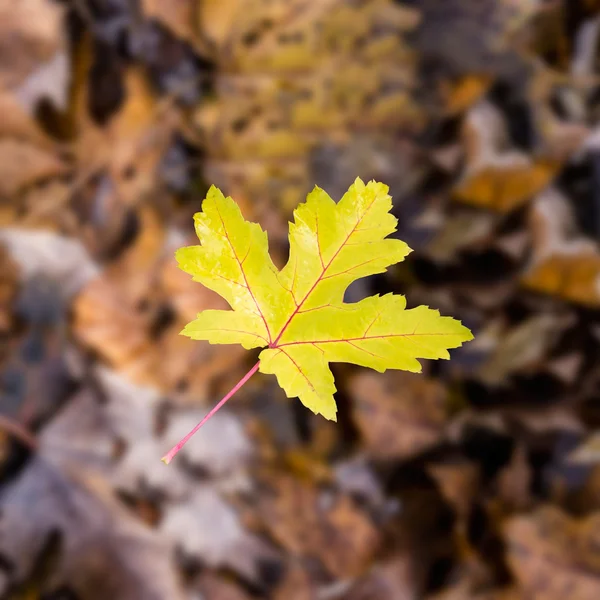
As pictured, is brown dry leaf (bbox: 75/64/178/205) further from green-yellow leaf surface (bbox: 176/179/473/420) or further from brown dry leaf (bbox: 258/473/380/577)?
green-yellow leaf surface (bbox: 176/179/473/420)

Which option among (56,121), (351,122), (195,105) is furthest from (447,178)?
(56,121)

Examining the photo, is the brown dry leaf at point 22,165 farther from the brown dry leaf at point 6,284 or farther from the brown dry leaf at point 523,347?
the brown dry leaf at point 523,347

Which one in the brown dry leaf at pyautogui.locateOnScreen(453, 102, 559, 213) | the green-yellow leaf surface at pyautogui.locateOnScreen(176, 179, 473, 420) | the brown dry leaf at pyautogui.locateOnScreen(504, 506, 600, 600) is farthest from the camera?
the brown dry leaf at pyautogui.locateOnScreen(453, 102, 559, 213)

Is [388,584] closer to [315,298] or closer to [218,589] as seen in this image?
[218,589]

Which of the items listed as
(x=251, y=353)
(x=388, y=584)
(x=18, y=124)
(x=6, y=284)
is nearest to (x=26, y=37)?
(x=18, y=124)

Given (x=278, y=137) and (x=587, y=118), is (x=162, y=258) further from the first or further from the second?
(x=587, y=118)

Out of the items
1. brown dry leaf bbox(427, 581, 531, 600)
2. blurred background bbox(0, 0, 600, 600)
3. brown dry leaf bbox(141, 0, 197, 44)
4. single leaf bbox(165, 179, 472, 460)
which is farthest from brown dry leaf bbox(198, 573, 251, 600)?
brown dry leaf bbox(141, 0, 197, 44)
